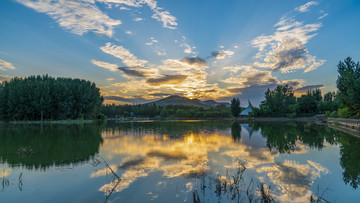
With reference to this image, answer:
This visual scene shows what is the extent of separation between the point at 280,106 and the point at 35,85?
323 feet

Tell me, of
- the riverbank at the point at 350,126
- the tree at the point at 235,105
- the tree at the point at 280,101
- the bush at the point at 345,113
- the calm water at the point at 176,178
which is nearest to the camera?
the calm water at the point at 176,178

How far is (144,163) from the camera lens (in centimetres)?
1198

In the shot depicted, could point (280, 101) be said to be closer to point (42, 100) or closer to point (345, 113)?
point (345, 113)

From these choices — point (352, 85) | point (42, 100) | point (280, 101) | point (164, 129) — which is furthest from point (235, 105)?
point (42, 100)

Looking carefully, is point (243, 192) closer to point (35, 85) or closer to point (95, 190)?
point (95, 190)

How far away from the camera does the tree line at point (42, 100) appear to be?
6166 cm

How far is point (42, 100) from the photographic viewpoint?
60375 millimetres

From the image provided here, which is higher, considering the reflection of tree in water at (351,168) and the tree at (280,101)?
the tree at (280,101)

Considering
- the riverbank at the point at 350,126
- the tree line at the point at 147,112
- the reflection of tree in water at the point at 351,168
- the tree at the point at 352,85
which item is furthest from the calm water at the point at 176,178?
the tree line at the point at 147,112

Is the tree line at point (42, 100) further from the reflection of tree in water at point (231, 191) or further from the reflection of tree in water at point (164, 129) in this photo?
the reflection of tree in water at point (231, 191)

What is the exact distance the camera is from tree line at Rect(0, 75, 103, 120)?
202 feet

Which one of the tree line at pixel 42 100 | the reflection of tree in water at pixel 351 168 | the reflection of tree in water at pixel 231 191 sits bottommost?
the reflection of tree in water at pixel 351 168

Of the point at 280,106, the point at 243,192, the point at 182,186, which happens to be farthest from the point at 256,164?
the point at 280,106

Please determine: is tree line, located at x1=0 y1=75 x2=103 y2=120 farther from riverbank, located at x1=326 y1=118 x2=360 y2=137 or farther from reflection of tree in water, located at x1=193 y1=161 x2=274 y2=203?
riverbank, located at x1=326 y1=118 x2=360 y2=137
